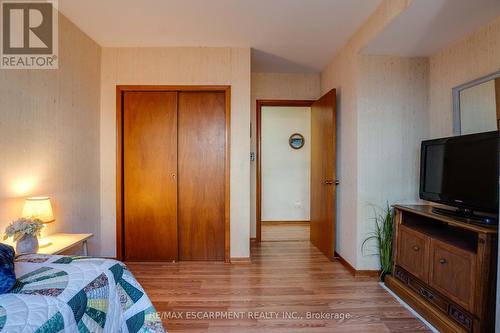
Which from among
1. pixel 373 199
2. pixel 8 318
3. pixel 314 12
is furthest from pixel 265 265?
pixel 314 12

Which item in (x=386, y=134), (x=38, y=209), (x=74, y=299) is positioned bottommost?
(x=74, y=299)

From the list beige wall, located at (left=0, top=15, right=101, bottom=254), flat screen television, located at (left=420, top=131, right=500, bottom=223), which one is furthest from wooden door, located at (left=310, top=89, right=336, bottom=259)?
beige wall, located at (left=0, top=15, right=101, bottom=254)

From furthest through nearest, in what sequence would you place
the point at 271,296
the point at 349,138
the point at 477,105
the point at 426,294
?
the point at 349,138
the point at 271,296
the point at 477,105
the point at 426,294

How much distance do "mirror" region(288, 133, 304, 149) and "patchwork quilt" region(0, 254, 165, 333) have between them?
4.07 metres

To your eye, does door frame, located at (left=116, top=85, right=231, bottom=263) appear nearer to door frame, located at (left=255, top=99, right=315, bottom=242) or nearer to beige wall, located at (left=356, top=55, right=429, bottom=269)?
door frame, located at (left=255, top=99, right=315, bottom=242)

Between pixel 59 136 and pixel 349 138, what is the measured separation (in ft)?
9.19

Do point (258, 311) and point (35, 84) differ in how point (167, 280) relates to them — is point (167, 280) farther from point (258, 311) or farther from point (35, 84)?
point (35, 84)

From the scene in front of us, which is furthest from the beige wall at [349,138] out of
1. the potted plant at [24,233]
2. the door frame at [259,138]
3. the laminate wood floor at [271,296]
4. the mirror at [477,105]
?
Answer: the potted plant at [24,233]

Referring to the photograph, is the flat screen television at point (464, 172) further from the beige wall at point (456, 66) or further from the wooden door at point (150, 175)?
the wooden door at point (150, 175)

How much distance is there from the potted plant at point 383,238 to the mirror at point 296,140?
2585mm

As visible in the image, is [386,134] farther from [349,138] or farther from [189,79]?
[189,79]

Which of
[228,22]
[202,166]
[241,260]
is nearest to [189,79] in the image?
[228,22]

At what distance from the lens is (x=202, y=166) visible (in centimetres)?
297

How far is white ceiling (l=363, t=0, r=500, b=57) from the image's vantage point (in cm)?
180
